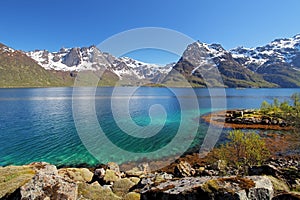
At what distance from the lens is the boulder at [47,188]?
10.6 m

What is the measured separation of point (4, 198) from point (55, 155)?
3552 cm

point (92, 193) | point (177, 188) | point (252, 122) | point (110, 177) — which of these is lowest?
point (110, 177)

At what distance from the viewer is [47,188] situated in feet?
36.0

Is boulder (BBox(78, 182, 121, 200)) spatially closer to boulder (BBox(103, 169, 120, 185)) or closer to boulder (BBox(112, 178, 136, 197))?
boulder (BBox(112, 178, 136, 197))

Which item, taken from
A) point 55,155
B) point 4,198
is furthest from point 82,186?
point 55,155

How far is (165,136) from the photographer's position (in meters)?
62.4

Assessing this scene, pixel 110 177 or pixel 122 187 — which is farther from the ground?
pixel 122 187

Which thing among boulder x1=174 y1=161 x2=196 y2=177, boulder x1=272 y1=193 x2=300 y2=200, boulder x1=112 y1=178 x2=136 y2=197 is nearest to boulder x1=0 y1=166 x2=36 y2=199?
boulder x1=112 y1=178 x2=136 y2=197

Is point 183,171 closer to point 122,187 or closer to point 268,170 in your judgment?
point 122,187

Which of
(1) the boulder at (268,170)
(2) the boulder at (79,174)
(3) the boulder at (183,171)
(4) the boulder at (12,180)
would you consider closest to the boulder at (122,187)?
(2) the boulder at (79,174)

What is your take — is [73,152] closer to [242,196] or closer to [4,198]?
A: [4,198]

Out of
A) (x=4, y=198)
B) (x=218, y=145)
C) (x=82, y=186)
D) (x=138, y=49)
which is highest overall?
(x=138, y=49)

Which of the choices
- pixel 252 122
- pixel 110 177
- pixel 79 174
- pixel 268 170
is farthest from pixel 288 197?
pixel 252 122

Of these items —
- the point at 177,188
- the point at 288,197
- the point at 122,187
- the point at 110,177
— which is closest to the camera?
the point at 288,197
